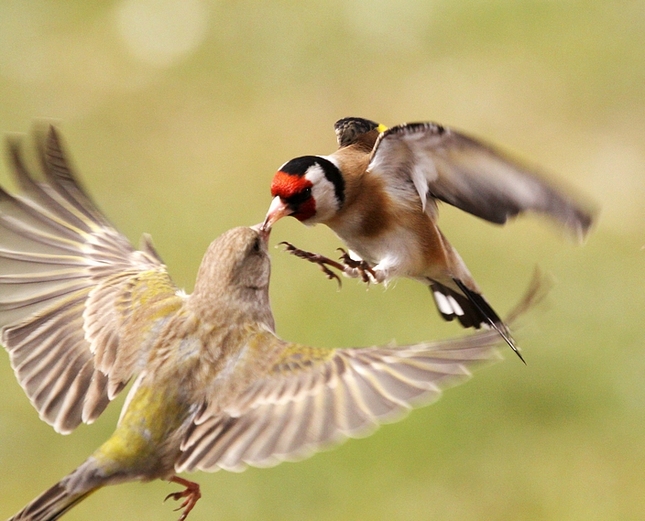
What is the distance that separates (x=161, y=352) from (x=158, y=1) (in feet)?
25.7

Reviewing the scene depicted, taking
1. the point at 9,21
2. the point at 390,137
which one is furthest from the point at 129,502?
the point at 9,21

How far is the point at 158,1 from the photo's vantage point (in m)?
10.5

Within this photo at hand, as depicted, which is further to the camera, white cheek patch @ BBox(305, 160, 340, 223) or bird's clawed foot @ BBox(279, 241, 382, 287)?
white cheek patch @ BBox(305, 160, 340, 223)

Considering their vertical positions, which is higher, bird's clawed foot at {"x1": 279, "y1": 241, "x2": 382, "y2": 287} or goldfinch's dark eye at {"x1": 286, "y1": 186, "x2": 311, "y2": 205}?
goldfinch's dark eye at {"x1": 286, "y1": 186, "x2": 311, "y2": 205}

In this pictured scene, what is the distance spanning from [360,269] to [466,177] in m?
0.43

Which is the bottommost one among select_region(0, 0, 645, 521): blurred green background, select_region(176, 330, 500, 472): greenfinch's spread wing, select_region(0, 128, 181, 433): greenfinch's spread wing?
select_region(0, 0, 645, 521): blurred green background

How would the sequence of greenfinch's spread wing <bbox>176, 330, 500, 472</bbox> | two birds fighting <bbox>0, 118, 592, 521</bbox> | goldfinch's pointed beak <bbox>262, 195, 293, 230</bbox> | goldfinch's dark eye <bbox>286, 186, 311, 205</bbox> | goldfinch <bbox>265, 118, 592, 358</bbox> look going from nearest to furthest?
greenfinch's spread wing <bbox>176, 330, 500, 472</bbox>, two birds fighting <bbox>0, 118, 592, 521</bbox>, goldfinch <bbox>265, 118, 592, 358</bbox>, goldfinch's pointed beak <bbox>262, 195, 293, 230</bbox>, goldfinch's dark eye <bbox>286, 186, 311, 205</bbox>

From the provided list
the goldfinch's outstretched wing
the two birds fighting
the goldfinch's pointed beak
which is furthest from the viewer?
the goldfinch's pointed beak

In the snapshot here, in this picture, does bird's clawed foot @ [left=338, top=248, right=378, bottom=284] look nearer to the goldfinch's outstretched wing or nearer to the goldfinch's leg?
the goldfinch's leg

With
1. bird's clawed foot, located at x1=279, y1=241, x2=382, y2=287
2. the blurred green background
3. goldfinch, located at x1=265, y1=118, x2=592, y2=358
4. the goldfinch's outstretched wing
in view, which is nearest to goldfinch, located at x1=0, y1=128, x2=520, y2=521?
bird's clawed foot, located at x1=279, y1=241, x2=382, y2=287

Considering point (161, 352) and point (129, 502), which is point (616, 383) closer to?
point (129, 502)

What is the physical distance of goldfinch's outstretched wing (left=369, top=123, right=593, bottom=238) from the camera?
10.0 ft


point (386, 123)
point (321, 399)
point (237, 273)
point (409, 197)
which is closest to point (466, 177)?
point (409, 197)

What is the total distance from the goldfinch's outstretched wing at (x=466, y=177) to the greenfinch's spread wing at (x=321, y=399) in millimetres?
425
